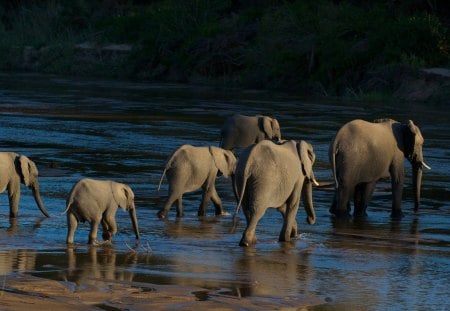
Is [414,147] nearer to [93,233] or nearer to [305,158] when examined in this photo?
[305,158]

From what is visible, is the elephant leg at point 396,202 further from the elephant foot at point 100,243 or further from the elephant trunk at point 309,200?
the elephant foot at point 100,243

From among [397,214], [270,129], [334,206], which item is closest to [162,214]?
[334,206]

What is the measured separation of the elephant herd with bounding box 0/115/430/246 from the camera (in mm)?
12367

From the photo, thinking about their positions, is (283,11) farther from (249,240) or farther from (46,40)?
(249,240)

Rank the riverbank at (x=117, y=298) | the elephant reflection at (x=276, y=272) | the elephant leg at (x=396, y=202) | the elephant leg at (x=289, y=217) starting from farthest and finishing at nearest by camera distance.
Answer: the elephant leg at (x=396, y=202) → the elephant leg at (x=289, y=217) → the elephant reflection at (x=276, y=272) → the riverbank at (x=117, y=298)

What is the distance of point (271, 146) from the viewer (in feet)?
41.7

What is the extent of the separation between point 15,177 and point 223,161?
240cm

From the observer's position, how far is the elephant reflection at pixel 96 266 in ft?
33.3

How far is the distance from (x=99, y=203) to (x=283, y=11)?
116 ft

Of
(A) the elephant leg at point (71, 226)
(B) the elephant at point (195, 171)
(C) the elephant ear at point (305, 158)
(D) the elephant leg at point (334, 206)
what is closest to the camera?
(A) the elephant leg at point (71, 226)

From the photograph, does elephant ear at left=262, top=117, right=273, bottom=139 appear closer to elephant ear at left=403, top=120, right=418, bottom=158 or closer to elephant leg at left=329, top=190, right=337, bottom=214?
elephant ear at left=403, top=120, right=418, bottom=158

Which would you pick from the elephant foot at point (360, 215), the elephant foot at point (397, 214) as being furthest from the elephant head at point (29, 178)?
the elephant foot at point (397, 214)

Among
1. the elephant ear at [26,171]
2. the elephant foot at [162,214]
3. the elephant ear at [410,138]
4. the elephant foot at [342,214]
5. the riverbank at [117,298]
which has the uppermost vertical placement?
the elephant ear at [410,138]

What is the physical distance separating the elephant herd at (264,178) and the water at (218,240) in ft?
0.73
